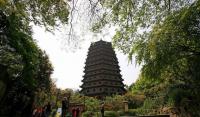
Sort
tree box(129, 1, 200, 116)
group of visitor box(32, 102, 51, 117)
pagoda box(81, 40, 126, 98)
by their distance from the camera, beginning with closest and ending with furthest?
tree box(129, 1, 200, 116)
group of visitor box(32, 102, 51, 117)
pagoda box(81, 40, 126, 98)

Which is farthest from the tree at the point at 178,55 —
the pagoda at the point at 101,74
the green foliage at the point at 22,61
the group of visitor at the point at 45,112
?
the pagoda at the point at 101,74

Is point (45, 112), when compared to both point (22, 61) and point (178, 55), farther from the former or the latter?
point (178, 55)

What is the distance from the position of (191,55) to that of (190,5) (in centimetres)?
383

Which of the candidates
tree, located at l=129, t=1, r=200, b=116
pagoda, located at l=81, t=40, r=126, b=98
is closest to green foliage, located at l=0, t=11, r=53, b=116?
tree, located at l=129, t=1, r=200, b=116

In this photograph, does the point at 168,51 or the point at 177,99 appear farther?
the point at 177,99

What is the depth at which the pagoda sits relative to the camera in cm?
5828

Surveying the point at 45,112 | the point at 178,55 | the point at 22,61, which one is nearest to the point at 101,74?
the point at 45,112

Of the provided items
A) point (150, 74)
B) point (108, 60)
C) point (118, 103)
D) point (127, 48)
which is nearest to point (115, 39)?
point (127, 48)

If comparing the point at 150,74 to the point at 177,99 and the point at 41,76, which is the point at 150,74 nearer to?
the point at 177,99

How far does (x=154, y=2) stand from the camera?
9.11m

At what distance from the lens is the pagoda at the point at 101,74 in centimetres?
5828

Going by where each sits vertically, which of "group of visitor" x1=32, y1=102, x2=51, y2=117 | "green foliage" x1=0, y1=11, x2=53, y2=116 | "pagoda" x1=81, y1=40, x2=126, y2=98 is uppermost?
"pagoda" x1=81, y1=40, x2=126, y2=98

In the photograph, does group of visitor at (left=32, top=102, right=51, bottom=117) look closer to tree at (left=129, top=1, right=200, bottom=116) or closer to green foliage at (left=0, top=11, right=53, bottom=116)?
green foliage at (left=0, top=11, right=53, bottom=116)

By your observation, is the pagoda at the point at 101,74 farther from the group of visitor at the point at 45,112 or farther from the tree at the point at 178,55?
the tree at the point at 178,55
